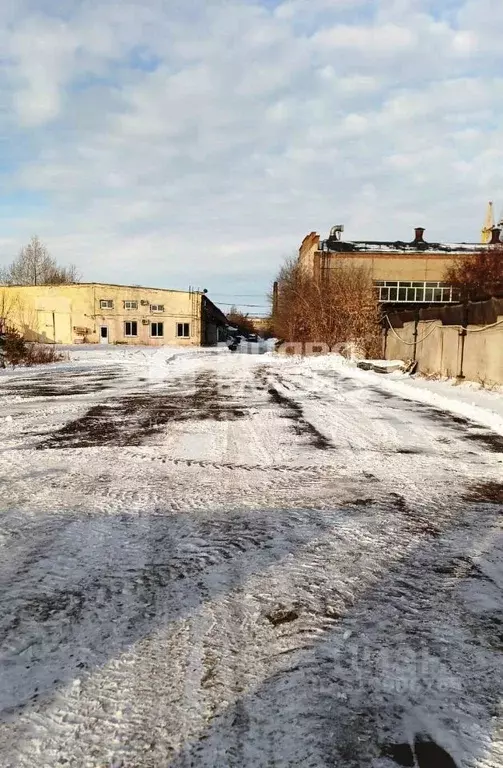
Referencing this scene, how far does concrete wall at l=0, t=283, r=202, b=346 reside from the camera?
152 feet

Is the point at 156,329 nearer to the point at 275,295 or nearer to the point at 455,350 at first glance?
the point at 275,295

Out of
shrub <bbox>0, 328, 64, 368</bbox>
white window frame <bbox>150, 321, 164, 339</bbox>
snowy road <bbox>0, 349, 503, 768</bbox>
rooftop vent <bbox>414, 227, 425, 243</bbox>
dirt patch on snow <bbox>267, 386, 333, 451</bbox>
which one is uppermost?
rooftop vent <bbox>414, 227, 425, 243</bbox>

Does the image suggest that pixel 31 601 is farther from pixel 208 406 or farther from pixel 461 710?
pixel 208 406

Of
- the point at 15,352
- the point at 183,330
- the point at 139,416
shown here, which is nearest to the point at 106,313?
the point at 183,330

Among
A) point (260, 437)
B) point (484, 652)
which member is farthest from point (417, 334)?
point (484, 652)

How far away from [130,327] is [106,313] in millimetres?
2555

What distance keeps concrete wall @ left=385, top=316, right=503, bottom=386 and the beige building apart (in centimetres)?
3249

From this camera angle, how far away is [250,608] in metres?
2.56

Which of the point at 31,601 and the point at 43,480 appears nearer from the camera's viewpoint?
the point at 31,601

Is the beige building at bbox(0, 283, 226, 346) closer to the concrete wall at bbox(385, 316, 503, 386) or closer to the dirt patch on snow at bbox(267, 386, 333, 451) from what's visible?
the concrete wall at bbox(385, 316, 503, 386)

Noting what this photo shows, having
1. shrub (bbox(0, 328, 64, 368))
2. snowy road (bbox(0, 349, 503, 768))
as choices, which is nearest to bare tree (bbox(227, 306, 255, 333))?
shrub (bbox(0, 328, 64, 368))

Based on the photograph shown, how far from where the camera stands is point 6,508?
393 cm

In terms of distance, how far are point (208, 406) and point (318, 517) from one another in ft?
19.9

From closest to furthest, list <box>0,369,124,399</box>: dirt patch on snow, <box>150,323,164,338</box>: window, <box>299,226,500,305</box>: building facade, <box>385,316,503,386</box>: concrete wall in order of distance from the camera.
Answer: <box>385,316,503,386</box>: concrete wall, <box>0,369,124,399</box>: dirt patch on snow, <box>299,226,500,305</box>: building facade, <box>150,323,164,338</box>: window
